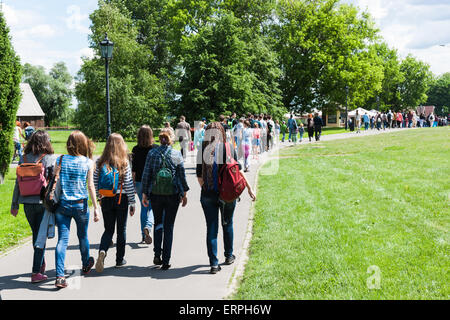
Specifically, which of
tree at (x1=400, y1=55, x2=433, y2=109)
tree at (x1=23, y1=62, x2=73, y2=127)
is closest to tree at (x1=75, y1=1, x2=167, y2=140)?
tree at (x1=23, y1=62, x2=73, y2=127)

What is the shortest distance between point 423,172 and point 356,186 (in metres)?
3.11

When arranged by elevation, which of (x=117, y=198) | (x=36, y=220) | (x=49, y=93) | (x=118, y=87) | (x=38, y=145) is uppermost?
(x=49, y=93)

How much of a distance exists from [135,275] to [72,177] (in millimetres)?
1484

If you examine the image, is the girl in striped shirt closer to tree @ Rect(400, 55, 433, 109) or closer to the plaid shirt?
the plaid shirt

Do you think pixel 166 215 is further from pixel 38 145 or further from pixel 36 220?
pixel 38 145

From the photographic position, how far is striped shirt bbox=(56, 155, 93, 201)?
570 centimetres

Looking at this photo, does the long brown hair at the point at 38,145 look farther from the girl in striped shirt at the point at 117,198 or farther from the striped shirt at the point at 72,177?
the girl in striped shirt at the point at 117,198

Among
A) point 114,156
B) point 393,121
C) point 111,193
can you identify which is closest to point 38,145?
point 114,156

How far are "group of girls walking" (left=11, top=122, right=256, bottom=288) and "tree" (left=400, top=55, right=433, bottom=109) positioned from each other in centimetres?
9145

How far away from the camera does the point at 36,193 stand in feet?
18.9

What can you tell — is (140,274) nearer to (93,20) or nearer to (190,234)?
(190,234)

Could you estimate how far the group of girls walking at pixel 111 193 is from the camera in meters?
5.73

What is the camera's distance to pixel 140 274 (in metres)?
5.93
